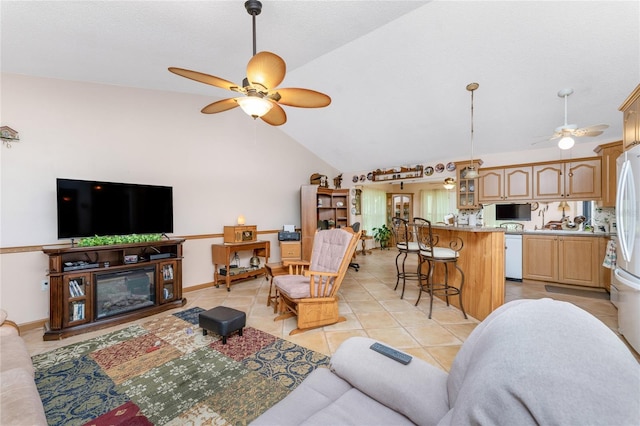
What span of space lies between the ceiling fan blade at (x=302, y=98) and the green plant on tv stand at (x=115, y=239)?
251cm

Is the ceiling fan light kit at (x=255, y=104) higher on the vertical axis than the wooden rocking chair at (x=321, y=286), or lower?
higher

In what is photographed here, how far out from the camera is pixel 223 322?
2.41 m

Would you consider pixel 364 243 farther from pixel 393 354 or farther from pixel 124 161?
pixel 393 354

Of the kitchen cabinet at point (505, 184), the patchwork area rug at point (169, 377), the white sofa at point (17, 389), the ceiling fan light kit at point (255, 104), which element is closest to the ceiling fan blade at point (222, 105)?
the ceiling fan light kit at point (255, 104)

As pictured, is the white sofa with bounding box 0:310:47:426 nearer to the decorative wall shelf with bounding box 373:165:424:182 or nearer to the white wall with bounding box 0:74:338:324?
the white wall with bounding box 0:74:338:324

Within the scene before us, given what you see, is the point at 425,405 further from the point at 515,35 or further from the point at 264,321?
the point at 515,35

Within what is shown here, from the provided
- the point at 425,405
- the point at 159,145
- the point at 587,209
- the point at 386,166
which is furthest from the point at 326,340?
the point at 587,209

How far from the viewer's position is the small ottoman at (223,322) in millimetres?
2410

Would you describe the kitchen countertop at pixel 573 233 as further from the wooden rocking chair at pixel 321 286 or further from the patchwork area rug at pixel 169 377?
the patchwork area rug at pixel 169 377

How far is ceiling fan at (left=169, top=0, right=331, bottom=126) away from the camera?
1.70 m

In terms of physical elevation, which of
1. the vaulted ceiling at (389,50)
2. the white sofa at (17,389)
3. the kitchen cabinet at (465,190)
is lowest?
the white sofa at (17,389)

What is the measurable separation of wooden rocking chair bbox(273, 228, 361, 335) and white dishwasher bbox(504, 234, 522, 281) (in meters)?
3.52

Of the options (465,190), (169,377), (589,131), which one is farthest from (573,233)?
(169,377)

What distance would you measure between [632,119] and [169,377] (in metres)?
4.63
